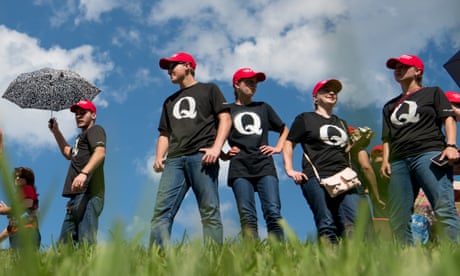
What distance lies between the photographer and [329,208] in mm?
4387

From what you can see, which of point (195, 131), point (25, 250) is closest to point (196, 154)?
point (195, 131)

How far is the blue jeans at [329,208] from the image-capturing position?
4289 mm

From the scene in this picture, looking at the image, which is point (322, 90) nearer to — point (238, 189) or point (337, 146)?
point (337, 146)

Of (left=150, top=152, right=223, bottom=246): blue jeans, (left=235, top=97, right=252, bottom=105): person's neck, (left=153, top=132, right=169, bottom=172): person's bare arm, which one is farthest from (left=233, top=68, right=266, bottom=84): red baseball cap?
(left=150, top=152, right=223, bottom=246): blue jeans

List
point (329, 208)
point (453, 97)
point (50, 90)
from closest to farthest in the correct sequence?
point (329, 208) < point (453, 97) < point (50, 90)

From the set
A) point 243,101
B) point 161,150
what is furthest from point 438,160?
point 161,150

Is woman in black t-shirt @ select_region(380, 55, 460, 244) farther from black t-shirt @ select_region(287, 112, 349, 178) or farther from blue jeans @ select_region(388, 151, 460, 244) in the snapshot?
black t-shirt @ select_region(287, 112, 349, 178)

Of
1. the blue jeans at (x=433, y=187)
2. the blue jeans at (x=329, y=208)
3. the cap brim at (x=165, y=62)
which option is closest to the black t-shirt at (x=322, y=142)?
the blue jeans at (x=329, y=208)

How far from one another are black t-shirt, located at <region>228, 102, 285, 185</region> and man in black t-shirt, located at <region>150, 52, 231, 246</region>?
59 cm

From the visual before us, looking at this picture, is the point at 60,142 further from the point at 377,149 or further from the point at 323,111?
the point at 377,149

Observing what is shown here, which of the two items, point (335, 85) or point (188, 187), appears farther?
point (188, 187)

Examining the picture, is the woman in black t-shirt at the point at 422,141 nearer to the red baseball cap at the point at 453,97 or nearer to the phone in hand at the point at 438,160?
the phone in hand at the point at 438,160

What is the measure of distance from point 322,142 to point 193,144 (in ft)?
3.46

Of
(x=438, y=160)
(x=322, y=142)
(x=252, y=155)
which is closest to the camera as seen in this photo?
(x=438, y=160)
